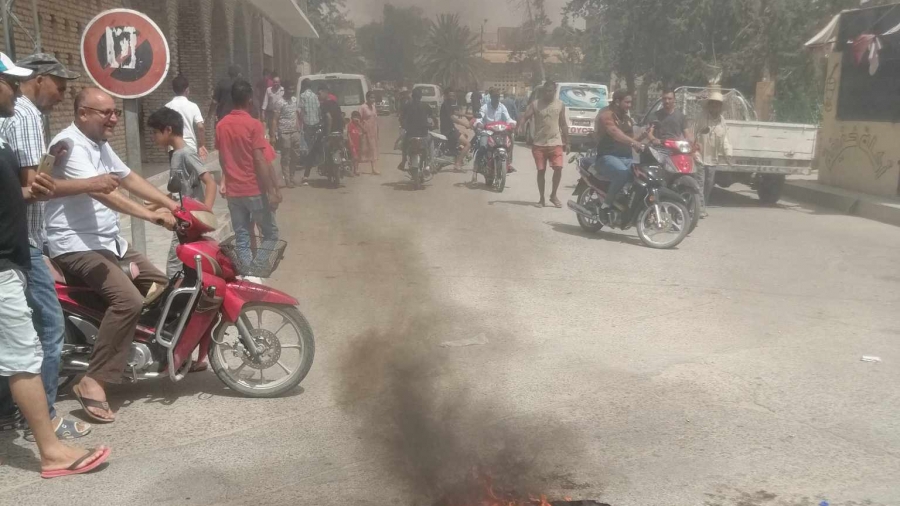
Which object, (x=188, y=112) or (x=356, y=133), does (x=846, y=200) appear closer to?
(x=356, y=133)

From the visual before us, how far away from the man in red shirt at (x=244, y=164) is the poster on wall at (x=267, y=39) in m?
23.8

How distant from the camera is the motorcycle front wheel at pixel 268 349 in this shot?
4629 mm

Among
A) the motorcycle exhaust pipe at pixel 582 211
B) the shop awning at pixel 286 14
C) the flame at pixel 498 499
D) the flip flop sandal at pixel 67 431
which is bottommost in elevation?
the flip flop sandal at pixel 67 431

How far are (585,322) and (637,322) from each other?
1.28ft

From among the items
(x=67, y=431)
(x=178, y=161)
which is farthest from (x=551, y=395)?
(x=178, y=161)

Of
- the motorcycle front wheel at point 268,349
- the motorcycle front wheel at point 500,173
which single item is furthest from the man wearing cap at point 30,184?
the motorcycle front wheel at point 500,173

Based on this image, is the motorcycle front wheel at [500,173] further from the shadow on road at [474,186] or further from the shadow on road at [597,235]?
the shadow on road at [597,235]

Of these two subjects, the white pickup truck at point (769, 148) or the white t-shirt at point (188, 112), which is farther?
the white pickup truck at point (769, 148)

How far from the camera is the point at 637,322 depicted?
6.37 m

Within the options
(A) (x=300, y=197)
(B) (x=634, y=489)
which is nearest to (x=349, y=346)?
(B) (x=634, y=489)

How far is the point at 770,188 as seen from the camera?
45.8 ft

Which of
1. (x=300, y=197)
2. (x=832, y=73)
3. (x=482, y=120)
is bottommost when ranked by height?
(x=300, y=197)

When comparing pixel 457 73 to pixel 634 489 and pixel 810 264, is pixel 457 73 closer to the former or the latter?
pixel 634 489

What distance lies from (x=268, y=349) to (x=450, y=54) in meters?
2.00
